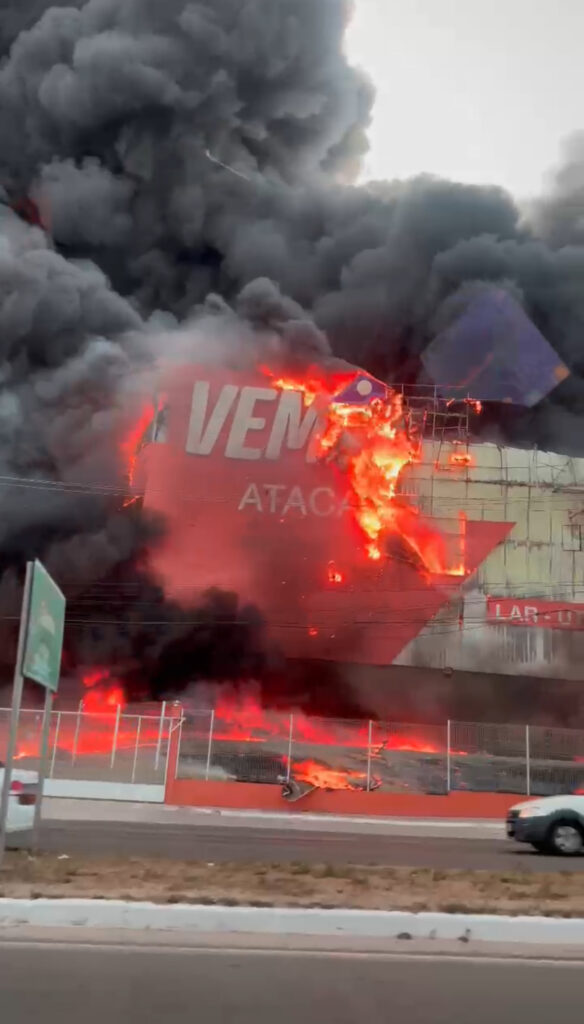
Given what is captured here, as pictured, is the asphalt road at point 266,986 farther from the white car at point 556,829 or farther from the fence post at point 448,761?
the fence post at point 448,761

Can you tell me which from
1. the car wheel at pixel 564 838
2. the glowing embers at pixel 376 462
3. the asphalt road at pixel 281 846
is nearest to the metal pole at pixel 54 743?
the asphalt road at pixel 281 846

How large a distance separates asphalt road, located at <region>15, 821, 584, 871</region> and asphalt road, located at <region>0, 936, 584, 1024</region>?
363cm

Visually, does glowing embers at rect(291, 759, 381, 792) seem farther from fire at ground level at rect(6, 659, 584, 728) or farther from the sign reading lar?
the sign reading lar

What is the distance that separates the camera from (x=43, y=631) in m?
7.37

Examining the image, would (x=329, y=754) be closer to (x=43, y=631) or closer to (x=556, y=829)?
(x=556, y=829)

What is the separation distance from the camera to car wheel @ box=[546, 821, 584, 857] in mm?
10867

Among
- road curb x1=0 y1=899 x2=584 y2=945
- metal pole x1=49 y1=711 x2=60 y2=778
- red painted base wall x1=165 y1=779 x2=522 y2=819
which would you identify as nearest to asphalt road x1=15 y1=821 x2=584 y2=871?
road curb x1=0 y1=899 x2=584 y2=945

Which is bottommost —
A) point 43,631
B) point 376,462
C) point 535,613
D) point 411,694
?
point 43,631

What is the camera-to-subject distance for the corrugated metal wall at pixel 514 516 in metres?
28.8

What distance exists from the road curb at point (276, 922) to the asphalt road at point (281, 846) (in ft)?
9.52

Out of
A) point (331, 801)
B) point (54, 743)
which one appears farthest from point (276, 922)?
point (54, 743)

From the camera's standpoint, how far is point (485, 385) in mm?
37531

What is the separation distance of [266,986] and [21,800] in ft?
19.5

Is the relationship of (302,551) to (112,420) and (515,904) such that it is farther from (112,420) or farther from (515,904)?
(515,904)
